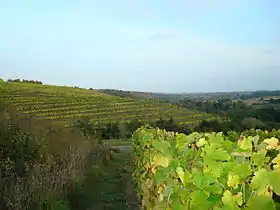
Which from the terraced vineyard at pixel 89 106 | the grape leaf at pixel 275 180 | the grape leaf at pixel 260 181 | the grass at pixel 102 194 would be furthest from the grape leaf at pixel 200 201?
the terraced vineyard at pixel 89 106

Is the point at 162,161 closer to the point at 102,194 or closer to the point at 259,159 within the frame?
the point at 259,159

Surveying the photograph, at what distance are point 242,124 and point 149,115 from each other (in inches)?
629

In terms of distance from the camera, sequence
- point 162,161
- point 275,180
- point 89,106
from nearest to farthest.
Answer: point 275,180 → point 162,161 → point 89,106

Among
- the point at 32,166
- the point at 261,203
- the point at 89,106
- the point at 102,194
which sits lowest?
the point at 89,106

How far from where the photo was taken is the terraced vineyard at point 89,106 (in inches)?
2612

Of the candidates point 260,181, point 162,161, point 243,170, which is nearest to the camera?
point 260,181

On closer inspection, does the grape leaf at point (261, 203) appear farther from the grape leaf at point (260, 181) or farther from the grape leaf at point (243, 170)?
the grape leaf at point (243, 170)

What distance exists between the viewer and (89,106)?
247 feet

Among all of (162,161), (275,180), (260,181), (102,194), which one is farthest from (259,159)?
(102,194)

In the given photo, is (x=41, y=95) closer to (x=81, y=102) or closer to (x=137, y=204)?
(x=81, y=102)

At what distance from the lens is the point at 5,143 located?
1261 centimetres

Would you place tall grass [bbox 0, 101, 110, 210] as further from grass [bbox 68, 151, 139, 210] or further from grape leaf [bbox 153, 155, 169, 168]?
grape leaf [bbox 153, 155, 169, 168]

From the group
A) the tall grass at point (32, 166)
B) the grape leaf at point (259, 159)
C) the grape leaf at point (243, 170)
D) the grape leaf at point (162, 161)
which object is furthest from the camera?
the tall grass at point (32, 166)

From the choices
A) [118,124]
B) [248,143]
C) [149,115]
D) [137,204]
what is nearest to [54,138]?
[137,204]
